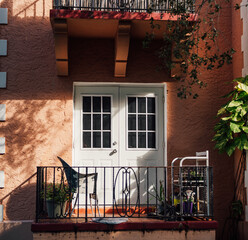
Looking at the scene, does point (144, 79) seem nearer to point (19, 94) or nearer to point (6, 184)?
point (19, 94)

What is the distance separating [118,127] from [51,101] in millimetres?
1291

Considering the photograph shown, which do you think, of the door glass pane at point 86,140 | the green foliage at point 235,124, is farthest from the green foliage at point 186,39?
the door glass pane at point 86,140

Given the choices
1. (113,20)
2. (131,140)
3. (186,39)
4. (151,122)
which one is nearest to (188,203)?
(131,140)

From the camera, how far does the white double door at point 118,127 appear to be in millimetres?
7992

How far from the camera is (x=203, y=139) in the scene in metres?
8.06

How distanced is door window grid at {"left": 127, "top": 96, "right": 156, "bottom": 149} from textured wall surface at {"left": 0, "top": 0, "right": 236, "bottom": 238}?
0.33m

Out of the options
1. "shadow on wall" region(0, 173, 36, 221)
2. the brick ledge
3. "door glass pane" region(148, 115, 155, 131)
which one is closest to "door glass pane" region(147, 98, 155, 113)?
"door glass pane" region(148, 115, 155, 131)

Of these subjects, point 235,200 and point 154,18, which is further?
point 235,200

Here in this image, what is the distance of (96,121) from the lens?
26.5 ft

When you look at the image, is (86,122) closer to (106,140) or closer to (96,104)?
(96,104)

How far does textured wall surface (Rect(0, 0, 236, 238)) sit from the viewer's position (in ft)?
25.1

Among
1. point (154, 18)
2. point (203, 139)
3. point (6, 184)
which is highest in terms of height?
point (154, 18)

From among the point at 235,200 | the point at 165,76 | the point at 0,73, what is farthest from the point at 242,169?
the point at 0,73

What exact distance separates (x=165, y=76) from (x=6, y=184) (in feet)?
11.2
